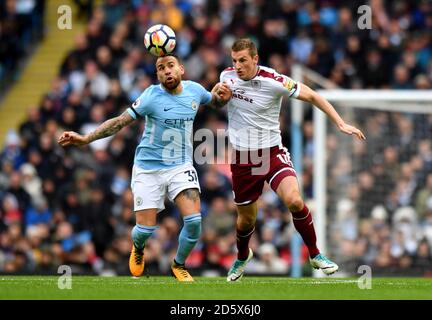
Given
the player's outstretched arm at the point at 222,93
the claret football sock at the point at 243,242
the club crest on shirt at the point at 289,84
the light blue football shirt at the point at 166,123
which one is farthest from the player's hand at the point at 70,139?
the club crest on shirt at the point at 289,84

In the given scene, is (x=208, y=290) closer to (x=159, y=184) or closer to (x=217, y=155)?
(x=159, y=184)

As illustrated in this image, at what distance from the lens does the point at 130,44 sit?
915 inches

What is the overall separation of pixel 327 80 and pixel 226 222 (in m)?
4.00

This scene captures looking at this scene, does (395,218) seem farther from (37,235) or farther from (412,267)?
(37,235)

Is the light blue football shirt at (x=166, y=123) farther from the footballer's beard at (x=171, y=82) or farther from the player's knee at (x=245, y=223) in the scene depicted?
the player's knee at (x=245, y=223)

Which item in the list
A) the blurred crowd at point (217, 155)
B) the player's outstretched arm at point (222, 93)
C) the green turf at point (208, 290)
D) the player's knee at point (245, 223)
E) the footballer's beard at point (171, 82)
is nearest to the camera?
the green turf at point (208, 290)

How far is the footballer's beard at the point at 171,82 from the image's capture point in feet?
41.3

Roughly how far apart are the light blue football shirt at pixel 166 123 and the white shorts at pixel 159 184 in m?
0.07

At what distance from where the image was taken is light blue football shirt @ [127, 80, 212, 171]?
12.7m

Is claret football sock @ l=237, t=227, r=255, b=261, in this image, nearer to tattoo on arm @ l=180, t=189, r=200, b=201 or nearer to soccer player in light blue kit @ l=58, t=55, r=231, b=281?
soccer player in light blue kit @ l=58, t=55, r=231, b=281

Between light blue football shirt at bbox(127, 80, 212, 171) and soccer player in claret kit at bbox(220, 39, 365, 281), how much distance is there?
406mm

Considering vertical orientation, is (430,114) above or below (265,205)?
above

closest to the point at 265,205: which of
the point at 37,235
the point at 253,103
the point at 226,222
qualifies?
the point at 226,222

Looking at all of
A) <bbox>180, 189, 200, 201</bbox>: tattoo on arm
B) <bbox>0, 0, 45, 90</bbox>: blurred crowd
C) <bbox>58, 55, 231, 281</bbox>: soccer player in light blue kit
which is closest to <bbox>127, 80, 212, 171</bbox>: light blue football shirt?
<bbox>58, 55, 231, 281</bbox>: soccer player in light blue kit
